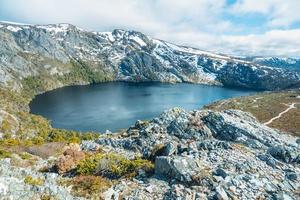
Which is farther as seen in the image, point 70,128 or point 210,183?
point 70,128

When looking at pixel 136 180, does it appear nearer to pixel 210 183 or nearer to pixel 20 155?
pixel 210 183

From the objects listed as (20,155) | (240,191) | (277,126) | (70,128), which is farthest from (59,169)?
(70,128)

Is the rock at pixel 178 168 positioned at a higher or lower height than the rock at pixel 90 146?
higher

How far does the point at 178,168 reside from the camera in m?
29.3

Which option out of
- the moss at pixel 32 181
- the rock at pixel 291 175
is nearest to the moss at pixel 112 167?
the moss at pixel 32 181

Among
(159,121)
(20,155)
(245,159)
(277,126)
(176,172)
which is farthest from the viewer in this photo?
(277,126)

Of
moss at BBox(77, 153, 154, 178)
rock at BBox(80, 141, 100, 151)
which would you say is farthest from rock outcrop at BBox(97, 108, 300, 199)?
moss at BBox(77, 153, 154, 178)

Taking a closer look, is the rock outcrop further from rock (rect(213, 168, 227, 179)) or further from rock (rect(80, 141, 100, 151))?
rock (rect(80, 141, 100, 151))

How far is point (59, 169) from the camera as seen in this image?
34.0 meters

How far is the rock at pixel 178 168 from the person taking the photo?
28688mm

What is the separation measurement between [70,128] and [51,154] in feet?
459

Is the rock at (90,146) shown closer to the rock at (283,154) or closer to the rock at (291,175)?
the rock at (283,154)

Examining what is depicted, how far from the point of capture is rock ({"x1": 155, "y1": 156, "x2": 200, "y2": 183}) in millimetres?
28688

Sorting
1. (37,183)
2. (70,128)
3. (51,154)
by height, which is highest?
(37,183)
